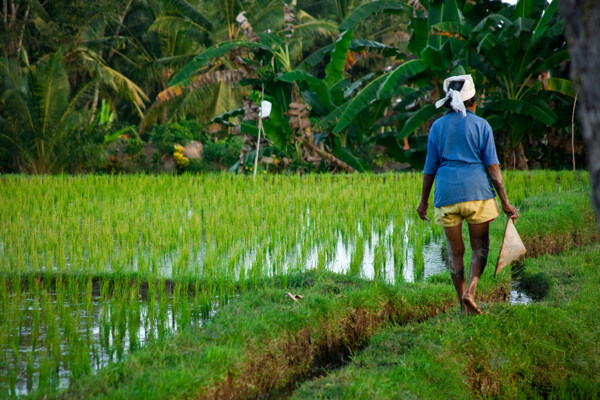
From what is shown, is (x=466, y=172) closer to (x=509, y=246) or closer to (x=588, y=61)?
(x=509, y=246)

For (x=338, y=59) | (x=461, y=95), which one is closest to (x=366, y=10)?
(x=338, y=59)

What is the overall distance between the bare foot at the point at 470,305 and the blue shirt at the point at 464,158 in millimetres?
447

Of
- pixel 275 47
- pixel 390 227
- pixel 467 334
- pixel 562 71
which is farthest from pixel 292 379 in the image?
pixel 562 71

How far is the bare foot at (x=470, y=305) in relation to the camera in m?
2.93

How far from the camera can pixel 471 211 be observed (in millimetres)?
2984

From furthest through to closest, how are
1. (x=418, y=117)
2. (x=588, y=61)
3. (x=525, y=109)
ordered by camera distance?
(x=418, y=117)
(x=525, y=109)
(x=588, y=61)

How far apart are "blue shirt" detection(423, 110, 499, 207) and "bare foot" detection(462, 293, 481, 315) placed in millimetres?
447

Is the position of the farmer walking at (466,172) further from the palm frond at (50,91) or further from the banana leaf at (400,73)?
the palm frond at (50,91)

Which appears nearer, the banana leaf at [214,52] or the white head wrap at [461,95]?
the white head wrap at [461,95]

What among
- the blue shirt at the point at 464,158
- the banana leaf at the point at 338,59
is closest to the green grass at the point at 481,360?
the blue shirt at the point at 464,158

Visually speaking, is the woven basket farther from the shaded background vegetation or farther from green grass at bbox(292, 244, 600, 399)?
the shaded background vegetation

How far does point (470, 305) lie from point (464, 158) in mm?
691

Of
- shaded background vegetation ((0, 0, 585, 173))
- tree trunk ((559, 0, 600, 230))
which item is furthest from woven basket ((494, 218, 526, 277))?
shaded background vegetation ((0, 0, 585, 173))

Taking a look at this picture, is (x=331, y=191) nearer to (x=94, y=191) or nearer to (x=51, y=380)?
(x=94, y=191)
